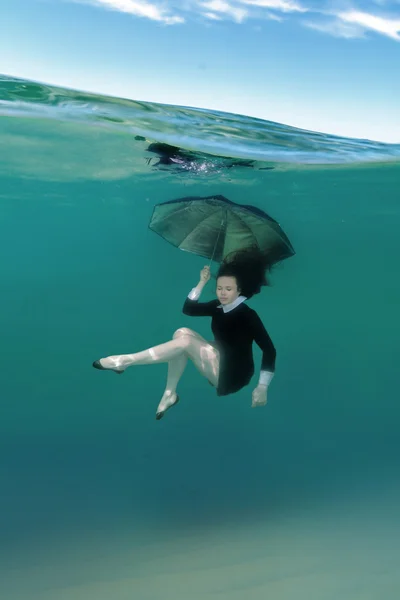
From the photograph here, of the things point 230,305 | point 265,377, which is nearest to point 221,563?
point 265,377

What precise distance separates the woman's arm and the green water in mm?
2902

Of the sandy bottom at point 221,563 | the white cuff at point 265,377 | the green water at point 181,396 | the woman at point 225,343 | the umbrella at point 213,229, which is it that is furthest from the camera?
the green water at point 181,396

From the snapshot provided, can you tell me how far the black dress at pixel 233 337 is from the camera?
16.2ft

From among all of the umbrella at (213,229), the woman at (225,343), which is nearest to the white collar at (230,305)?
the woman at (225,343)

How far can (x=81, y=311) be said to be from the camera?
32.3 meters

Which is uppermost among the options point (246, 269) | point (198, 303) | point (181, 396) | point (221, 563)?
point (246, 269)

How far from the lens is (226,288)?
16.7 ft

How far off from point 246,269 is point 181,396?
13.6m

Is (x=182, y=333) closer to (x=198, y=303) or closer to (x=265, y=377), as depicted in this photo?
(x=198, y=303)

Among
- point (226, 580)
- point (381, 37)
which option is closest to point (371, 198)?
point (381, 37)

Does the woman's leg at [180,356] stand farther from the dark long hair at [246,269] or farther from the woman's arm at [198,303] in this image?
the dark long hair at [246,269]

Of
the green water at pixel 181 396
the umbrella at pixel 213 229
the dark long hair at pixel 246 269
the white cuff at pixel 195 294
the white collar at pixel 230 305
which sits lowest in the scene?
the green water at pixel 181 396

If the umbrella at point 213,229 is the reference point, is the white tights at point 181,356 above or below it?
below

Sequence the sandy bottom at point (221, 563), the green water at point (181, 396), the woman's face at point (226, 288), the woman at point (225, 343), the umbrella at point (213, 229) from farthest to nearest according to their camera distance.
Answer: the green water at point (181, 396), the sandy bottom at point (221, 563), the umbrella at point (213, 229), the woman's face at point (226, 288), the woman at point (225, 343)
